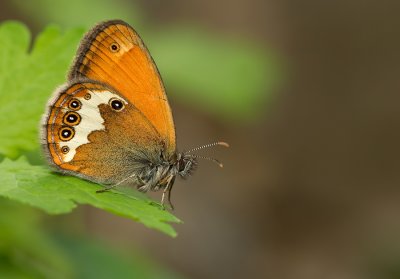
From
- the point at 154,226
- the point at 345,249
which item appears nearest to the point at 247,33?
the point at 345,249

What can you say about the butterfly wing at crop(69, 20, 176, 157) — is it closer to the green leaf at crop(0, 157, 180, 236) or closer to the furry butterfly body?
the furry butterfly body

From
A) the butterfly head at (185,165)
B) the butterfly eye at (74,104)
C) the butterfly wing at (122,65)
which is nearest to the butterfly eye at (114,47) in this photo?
the butterfly wing at (122,65)

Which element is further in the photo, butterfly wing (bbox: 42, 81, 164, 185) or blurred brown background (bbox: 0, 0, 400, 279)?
blurred brown background (bbox: 0, 0, 400, 279)

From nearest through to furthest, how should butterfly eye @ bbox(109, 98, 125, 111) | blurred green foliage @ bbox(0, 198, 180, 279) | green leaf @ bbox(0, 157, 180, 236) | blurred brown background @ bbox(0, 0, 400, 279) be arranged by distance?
green leaf @ bbox(0, 157, 180, 236) < butterfly eye @ bbox(109, 98, 125, 111) < blurred green foliage @ bbox(0, 198, 180, 279) < blurred brown background @ bbox(0, 0, 400, 279)

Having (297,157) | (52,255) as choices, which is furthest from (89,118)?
(297,157)

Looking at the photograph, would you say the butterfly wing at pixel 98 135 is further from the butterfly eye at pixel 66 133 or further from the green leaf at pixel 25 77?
the green leaf at pixel 25 77

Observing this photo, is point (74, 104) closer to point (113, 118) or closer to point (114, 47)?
point (113, 118)

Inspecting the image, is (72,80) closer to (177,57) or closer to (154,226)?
(154,226)

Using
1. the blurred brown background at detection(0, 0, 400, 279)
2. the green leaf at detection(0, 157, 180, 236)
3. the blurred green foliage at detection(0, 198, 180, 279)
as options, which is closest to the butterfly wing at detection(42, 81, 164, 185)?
the green leaf at detection(0, 157, 180, 236)

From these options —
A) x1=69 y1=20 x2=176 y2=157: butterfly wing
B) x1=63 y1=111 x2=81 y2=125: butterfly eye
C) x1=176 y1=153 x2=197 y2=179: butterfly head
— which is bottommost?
x1=63 y1=111 x2=81 y2=125: butterfly eye
